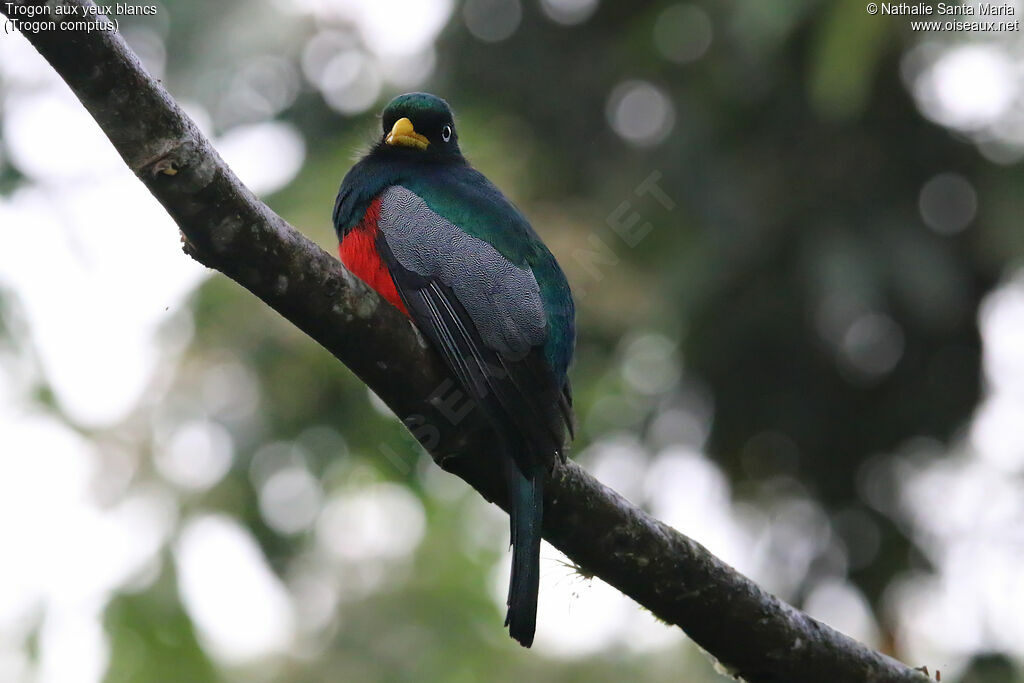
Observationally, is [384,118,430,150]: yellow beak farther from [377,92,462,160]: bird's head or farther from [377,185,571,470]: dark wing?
[377,185,571,470]: dark wing

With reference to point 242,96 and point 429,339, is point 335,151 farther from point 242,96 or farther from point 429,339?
point 429,339

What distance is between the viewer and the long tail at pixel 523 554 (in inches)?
126

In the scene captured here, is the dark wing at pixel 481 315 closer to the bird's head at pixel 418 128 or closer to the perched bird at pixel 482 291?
the perched bird at pixel 482 291

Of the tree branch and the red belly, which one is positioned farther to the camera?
the red belly

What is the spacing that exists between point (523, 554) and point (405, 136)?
6.47 feet

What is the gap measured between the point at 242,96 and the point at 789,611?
20.5ft

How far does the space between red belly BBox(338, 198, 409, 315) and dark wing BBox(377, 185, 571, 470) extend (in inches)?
1.3

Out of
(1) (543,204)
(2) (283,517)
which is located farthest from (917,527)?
(2) (283,517)

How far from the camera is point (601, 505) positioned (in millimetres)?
3398

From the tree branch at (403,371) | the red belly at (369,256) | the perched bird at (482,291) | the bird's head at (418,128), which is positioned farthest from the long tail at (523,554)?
the bird's head at (418,128)

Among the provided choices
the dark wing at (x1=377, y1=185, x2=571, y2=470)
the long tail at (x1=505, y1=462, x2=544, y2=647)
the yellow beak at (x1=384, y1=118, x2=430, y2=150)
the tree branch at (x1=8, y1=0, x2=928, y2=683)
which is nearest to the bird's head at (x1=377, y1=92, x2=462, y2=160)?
the yellow beak at (x1=384, y1=118, x2=430, y2=150)

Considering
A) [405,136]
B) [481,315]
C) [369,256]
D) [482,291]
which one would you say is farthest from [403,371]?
[405,136]

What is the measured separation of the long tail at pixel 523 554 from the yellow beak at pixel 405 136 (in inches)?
70.7

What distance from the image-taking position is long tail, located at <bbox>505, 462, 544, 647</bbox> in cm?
321
